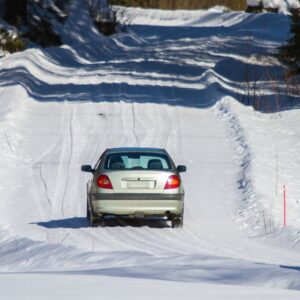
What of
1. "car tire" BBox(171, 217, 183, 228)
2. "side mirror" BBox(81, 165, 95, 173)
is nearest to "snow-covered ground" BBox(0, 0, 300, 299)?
"car tire" BBox(171, 217, 183, 228)

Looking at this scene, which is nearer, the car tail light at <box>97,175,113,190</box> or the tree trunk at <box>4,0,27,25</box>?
the car tail light at <box>97,175,113,190</box>

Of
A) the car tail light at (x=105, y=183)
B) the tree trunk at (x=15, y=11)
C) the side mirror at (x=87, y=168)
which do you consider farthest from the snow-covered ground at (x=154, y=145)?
the tree trunk at (x=15, y=11)

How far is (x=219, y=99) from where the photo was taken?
3534 cm

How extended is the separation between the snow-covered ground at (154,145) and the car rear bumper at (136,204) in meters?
0.32

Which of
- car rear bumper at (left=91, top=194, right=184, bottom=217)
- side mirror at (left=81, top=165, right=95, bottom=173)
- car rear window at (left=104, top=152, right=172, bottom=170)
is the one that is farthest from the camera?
side mirror at (left=81, top=165, right=95, bottom=173)

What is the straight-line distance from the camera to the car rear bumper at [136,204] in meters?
18.2

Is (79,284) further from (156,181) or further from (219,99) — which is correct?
(219,99)

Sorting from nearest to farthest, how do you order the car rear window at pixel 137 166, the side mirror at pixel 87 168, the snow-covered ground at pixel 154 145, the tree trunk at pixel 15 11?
the snow-covered ground at pixel 154 145 → the car rear window at pixel 137 166 → the side mirror at pixel 87 168 → the tree trunk at pixel 15 11

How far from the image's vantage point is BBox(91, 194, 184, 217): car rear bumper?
18.2 m

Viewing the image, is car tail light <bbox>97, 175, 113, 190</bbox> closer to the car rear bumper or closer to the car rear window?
the car rear bumper

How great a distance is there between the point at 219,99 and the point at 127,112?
360cm

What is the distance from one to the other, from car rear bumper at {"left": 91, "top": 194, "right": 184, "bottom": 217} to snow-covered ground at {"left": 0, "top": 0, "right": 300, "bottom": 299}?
0.32 m

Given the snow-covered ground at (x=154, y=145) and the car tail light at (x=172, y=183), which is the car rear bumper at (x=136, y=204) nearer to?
the car tail light at (x=172, y=183)

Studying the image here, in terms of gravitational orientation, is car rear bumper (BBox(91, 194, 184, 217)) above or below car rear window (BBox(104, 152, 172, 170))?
below
